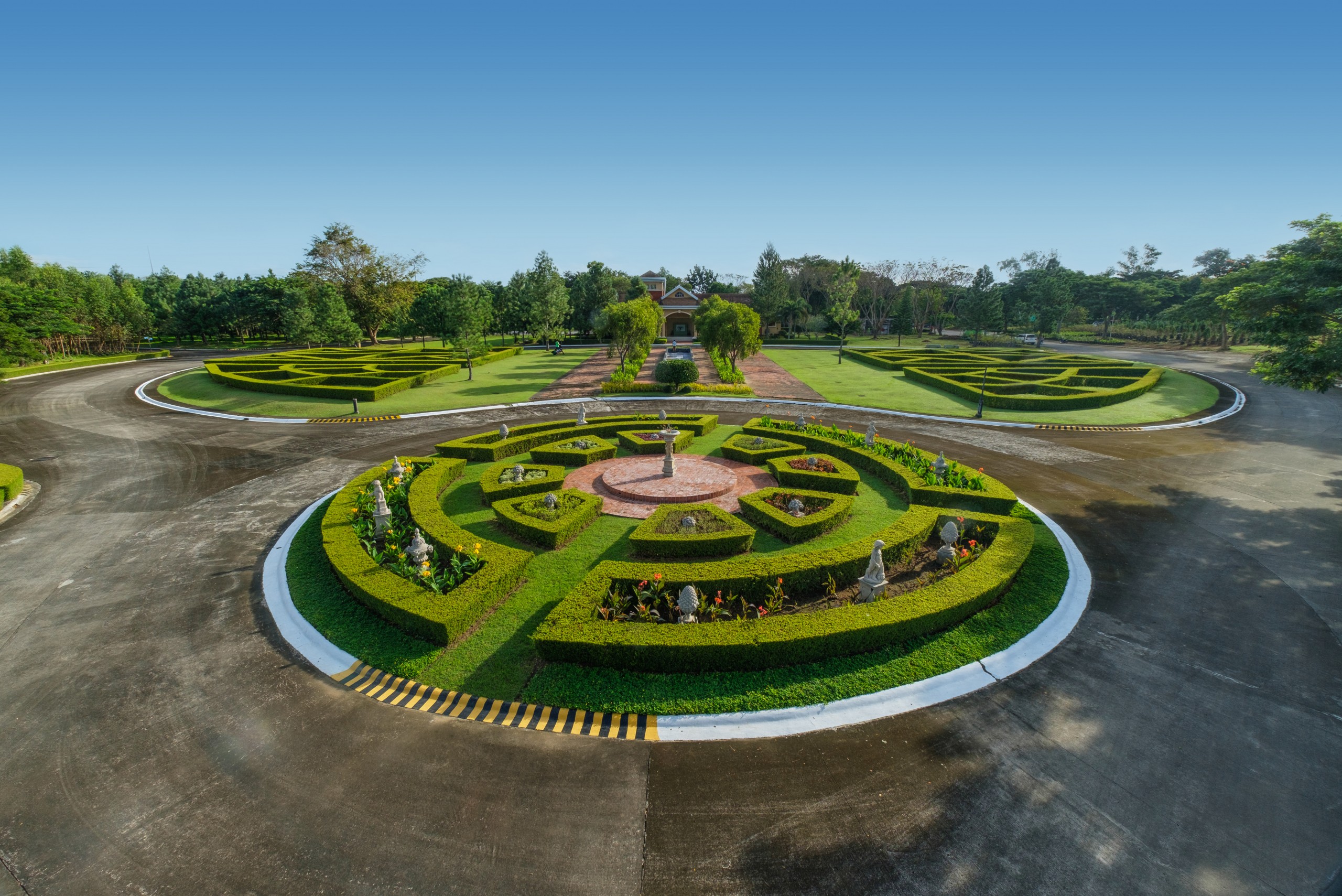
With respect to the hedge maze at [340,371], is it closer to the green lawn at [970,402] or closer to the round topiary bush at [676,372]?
the round topiary bush at [676,372]

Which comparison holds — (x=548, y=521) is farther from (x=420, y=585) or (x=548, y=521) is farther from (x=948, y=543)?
(x=948, y=543)

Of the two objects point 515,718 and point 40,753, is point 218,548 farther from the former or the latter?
point 515,718

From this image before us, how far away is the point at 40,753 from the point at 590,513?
37.7ft

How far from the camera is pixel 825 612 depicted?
37.1ft

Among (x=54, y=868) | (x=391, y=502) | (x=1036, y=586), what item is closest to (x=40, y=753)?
(x=54, y=868)

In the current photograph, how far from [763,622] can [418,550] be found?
8.63 m

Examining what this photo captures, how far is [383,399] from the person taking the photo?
38.5 m

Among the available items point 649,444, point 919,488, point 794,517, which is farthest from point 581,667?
point 649,444

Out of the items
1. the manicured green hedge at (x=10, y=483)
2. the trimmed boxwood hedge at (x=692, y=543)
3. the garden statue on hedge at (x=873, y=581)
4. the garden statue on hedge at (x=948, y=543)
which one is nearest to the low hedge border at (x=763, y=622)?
the garden statue on hedge at (x=873, y=581)

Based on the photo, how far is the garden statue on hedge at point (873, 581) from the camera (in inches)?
482

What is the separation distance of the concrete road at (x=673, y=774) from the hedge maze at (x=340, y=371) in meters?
25.8

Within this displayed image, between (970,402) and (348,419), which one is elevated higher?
(970,402)

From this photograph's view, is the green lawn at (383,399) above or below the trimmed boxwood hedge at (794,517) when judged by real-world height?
above

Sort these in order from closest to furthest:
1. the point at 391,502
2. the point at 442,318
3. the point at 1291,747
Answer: the point at 1291,747
the point at 391,502
the point at 442,318
